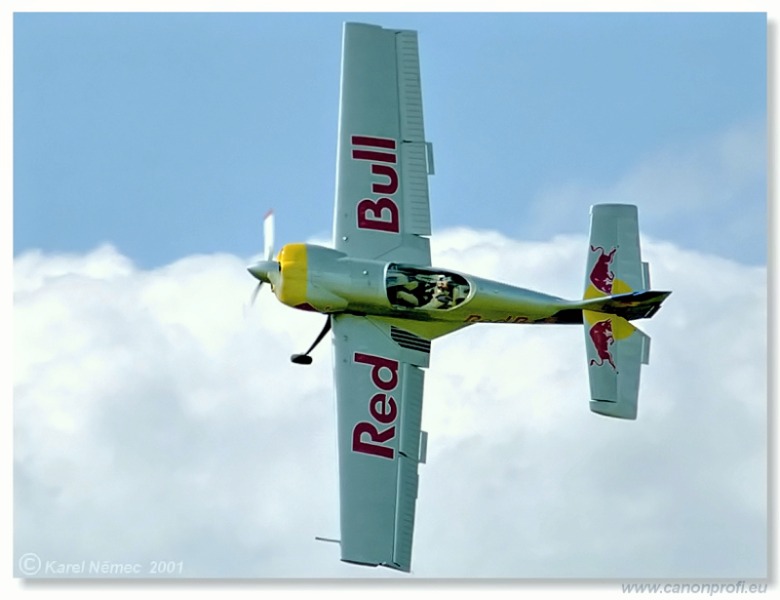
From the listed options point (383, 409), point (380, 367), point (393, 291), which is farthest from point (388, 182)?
point (383, 409)

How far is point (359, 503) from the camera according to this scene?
15961 millimetres

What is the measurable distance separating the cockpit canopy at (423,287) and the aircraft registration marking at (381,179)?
1.99 feet

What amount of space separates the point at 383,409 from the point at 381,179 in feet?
7.93

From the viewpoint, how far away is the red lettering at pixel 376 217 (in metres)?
16.7

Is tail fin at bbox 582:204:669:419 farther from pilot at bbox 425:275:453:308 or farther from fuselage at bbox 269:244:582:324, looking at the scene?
pilot at bbox 425:275:453:308

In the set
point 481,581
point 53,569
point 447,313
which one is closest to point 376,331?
point 447,313

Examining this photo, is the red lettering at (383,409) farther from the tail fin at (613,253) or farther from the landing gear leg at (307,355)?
the tail fin at (613,253)

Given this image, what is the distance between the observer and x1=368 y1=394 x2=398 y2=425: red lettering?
16.3 meters

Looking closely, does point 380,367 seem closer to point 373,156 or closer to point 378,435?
point 378,435

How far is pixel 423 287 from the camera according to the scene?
16375 millimetres

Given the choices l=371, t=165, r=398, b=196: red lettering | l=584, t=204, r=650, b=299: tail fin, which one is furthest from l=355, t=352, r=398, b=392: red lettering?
l=584, t=204, r=650, b=299: tail fin

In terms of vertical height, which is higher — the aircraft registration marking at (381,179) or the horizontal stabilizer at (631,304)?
the aircraft registration marking at (381,179)

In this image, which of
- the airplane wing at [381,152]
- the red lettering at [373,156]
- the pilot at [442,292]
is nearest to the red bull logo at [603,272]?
the pilot at [442,292]

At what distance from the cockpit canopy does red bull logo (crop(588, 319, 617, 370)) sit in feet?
4.56
